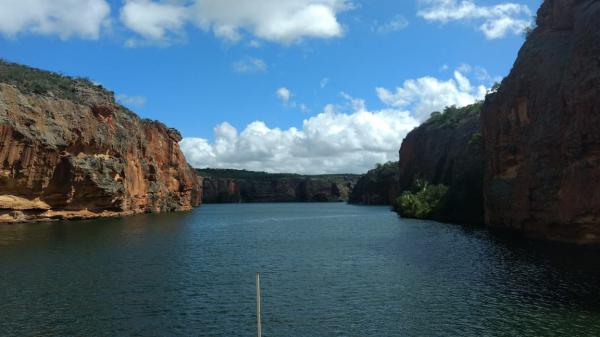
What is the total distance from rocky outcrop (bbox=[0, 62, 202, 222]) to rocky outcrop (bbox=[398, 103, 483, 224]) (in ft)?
175

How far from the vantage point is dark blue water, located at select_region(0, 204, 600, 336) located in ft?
60.5

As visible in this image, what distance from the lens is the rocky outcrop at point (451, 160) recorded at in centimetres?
7044

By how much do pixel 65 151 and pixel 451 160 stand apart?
72145 mm

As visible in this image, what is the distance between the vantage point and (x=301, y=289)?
24.7 metres

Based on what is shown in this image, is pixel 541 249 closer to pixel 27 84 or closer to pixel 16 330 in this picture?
pixel 16 330

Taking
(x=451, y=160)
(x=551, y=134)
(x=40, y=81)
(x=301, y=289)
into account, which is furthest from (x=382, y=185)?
(x=301, y=289)

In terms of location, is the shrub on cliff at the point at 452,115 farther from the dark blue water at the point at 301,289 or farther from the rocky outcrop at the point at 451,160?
the dark blue water at the point at 301,289

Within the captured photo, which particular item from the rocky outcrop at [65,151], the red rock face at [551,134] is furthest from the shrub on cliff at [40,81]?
the red rock face at [551,134]

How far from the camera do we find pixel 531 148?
4325 centimetres

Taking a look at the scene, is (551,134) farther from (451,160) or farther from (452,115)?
(452,115)

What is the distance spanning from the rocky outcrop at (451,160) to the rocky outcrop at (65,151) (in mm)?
53278

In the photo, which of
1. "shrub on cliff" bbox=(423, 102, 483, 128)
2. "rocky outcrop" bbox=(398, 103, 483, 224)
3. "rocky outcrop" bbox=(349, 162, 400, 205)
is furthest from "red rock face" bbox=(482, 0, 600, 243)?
"rocky outcrop" bbox=(349, 162, 400, 205)

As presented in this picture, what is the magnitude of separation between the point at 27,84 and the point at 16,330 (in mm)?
60040

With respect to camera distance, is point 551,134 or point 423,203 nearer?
point 551,134
